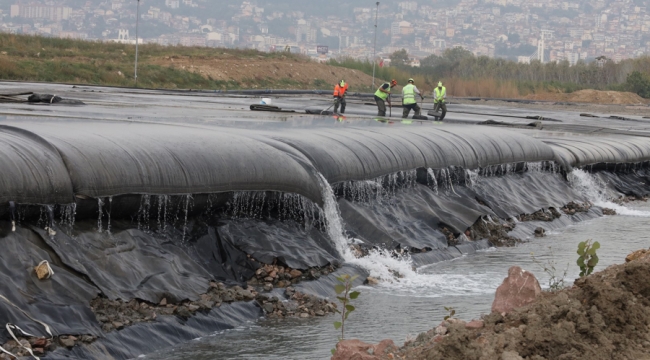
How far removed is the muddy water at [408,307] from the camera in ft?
28.7

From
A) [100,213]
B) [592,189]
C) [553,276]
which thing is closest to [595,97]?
[592,189]

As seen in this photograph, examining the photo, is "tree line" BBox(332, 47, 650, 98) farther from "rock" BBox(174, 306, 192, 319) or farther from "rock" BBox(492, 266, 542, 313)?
"rock" BBox(492, 266, 542, 313)

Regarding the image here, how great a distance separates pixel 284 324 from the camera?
32.0 feet

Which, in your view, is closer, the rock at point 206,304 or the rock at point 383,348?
the rock at point 383,348

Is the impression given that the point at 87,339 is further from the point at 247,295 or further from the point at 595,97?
the point at 595,97

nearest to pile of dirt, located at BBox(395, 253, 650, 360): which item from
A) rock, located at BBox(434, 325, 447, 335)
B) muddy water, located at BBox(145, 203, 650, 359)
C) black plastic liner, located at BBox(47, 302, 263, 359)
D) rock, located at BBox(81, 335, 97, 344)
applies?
rock, located at BBox(434, 325, 447, 335)

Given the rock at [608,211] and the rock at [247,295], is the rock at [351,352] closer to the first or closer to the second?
the rock at [247,295]

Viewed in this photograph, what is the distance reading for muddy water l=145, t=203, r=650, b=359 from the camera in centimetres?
875

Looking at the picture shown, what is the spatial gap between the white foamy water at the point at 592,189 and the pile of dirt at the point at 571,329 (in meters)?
16.3

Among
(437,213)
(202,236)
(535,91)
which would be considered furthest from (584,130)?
(535,91)

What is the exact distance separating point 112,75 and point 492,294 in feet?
134

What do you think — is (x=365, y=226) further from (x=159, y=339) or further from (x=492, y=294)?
(x=159, y=339)

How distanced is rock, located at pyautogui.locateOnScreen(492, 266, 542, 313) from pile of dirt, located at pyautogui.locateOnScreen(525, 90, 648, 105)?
6551 centimetres

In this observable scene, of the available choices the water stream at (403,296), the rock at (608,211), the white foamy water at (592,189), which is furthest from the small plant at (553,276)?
the white foamy water at (592,189)
